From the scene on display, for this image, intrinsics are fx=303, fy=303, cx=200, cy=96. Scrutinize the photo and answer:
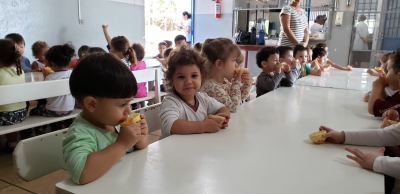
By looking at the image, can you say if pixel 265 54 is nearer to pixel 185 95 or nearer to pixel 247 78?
pixel 247 78

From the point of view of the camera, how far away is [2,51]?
246 centimetres

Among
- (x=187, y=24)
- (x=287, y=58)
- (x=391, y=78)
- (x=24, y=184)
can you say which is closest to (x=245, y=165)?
(x=391, y=78)

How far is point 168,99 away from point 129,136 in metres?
0.50

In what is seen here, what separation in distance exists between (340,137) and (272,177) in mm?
428

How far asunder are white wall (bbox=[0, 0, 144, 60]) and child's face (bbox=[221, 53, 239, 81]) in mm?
3459

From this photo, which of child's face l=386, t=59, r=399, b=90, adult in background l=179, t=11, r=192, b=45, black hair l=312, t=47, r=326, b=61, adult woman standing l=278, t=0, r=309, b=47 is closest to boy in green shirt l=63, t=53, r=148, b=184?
child's face l=386, t=59, r=399, b=90

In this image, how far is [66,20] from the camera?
4.65 metres

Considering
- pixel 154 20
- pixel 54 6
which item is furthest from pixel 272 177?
pixel 154 20

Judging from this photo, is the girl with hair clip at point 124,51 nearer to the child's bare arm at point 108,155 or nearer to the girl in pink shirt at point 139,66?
the girl in pink shirt at point 139,66

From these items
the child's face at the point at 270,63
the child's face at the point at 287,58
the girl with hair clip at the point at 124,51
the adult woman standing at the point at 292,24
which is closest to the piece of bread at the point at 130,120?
the child's face at the point at 270,63

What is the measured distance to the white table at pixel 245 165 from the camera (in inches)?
29.7

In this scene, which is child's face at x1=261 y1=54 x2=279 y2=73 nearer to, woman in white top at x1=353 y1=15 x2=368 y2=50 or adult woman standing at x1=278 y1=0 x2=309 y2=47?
adult woman standing at x1=278 y1=0 x2=309 y2=47

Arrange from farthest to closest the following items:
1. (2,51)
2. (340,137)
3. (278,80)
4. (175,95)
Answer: (2,51), (278,80), (175,95), (340,137)

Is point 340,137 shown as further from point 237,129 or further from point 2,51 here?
point 2,51
